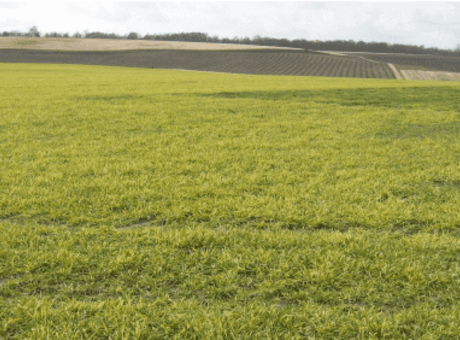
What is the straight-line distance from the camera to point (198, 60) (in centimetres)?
5556

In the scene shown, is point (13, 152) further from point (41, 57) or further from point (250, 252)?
point (41, 57)

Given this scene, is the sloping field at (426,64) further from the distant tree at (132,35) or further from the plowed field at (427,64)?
the distant tree at (132,35)

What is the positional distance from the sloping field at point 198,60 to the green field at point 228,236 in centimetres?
3930

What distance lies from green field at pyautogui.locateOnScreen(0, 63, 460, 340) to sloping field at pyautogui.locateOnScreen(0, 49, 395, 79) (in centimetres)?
3930

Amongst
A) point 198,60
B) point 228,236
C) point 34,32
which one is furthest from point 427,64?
point 34,32

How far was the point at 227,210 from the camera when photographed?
4781mm

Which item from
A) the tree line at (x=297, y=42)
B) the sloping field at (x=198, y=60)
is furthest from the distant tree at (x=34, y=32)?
the sloping field at (x=198, y=60)

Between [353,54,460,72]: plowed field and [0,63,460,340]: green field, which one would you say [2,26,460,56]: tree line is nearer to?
[353,54,460,72]: plowed field

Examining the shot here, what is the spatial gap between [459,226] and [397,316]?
227 cm

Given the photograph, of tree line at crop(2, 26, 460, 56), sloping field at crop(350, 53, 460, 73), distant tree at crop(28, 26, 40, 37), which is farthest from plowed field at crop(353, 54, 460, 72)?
distant tree at crop(28, 26, 40, 37)

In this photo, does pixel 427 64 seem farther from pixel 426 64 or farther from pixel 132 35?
pixel 132 35

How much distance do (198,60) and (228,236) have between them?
54.9 meters

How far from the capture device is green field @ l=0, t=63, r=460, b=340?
2.93 metres

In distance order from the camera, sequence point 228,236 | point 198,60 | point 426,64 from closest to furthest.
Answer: point 228,236
point 198,60
point 426,64
